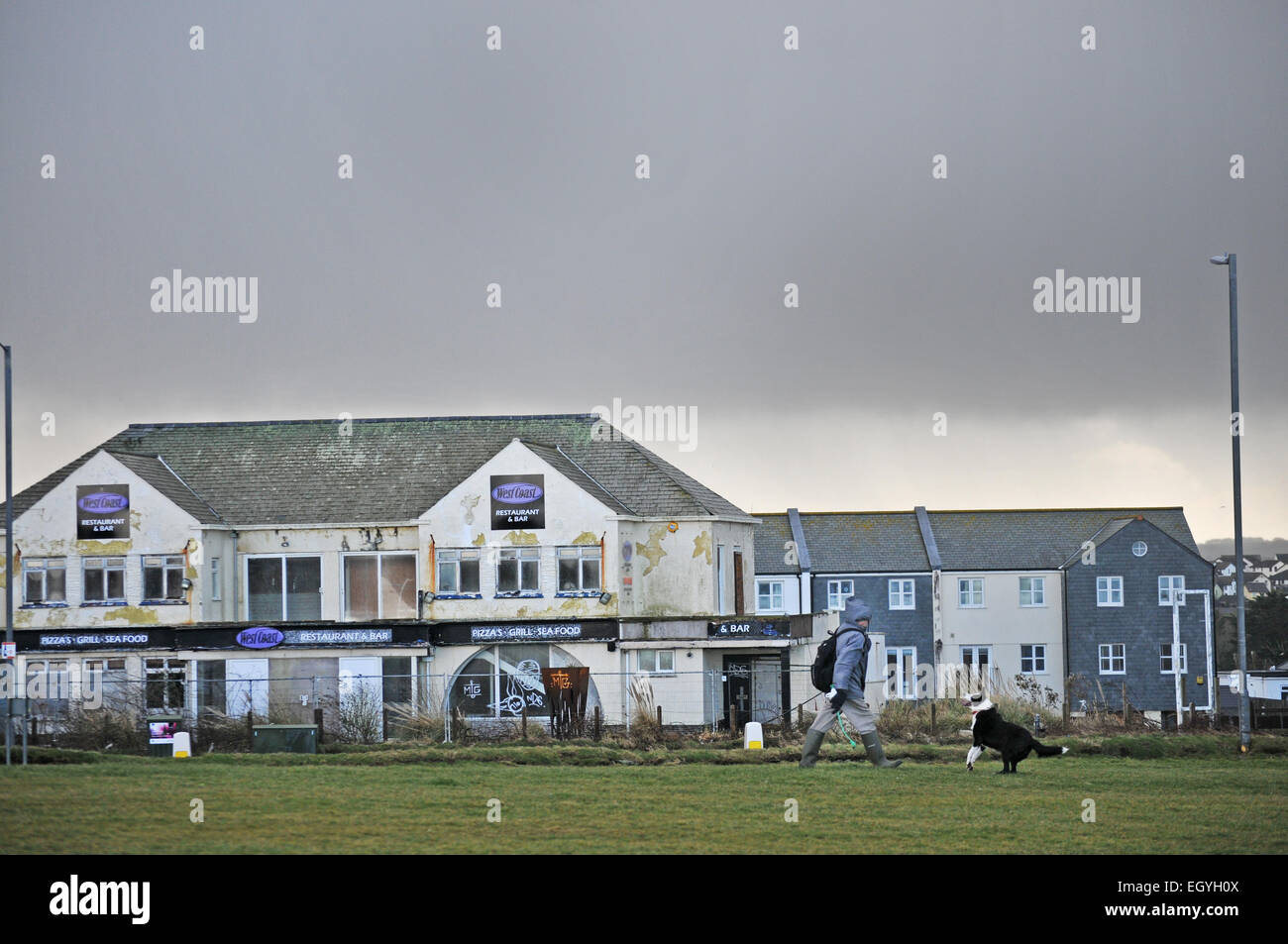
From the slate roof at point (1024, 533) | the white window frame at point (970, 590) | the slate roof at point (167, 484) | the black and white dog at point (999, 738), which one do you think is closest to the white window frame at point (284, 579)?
the slate roof at point (167, 484)

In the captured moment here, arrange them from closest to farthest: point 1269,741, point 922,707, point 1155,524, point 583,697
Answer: point 1269,741 → point 922,707 → point 583,697 → point 1155,524

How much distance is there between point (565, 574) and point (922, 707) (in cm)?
1385

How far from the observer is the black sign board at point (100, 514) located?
46.3m

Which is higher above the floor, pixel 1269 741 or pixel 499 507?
pixel 499 507

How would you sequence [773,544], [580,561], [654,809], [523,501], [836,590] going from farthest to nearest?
[773,544], [836,590], [523,501], [580,561], [654,809]

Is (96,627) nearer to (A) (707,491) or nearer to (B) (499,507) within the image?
(B) (499,507)

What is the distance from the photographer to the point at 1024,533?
7144 centimetres

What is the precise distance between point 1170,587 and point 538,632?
34646mm

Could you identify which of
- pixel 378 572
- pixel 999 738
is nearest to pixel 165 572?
pixel 378 572

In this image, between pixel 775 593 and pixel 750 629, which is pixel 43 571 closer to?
pixel 750 629

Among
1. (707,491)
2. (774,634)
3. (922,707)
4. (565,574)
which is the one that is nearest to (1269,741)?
(922,707)

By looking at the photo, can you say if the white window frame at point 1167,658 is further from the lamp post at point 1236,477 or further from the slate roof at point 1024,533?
the lamp post at point 1236,477

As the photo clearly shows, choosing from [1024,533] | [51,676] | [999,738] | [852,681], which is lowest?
[51,676]
